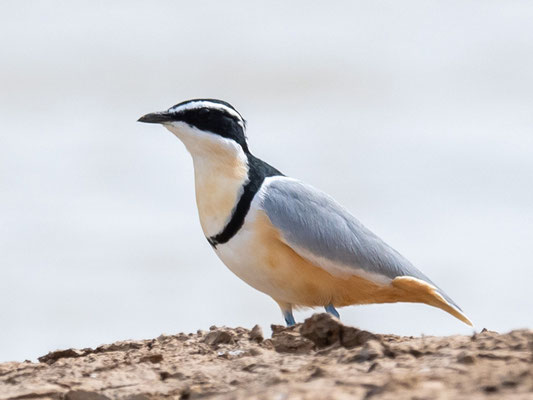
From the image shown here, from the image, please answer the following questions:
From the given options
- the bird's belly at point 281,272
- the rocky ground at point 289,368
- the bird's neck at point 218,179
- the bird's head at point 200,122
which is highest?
the bird's head at point 200,122

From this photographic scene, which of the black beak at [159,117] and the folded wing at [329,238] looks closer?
the folded wing at [329,238]

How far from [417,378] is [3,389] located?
2.51m

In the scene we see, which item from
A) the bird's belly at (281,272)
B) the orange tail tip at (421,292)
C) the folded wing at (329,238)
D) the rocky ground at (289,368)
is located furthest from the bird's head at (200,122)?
the rocky ground at (289,368)

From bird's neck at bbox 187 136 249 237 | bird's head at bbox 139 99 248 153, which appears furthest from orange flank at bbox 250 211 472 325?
bird's head at bbox 139 99 248 153

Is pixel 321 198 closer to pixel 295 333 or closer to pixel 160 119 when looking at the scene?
pixel 160 119

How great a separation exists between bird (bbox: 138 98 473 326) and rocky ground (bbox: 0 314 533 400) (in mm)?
962

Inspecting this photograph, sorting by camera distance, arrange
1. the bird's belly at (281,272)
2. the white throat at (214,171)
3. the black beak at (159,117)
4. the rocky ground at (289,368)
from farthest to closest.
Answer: the black beak at (159,117) < the white throat at (214,171) < the bird's belly at (281,272) < the rocky ground at (289,368)

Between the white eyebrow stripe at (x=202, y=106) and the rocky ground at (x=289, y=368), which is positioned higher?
the white eyebrow stripe at (x=202, y=106)

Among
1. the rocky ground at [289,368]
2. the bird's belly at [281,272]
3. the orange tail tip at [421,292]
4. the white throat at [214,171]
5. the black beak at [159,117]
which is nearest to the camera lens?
the rocky ground at [289,368]

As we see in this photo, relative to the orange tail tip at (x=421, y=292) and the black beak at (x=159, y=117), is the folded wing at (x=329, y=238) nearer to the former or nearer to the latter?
the orange tail tip at (x=421, y=292)

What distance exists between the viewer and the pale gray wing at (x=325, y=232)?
7.64 meters

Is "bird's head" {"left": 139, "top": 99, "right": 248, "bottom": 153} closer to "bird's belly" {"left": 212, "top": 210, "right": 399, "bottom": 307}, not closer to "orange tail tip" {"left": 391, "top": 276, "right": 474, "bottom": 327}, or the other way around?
"bird's belly" {"left": 212, "top": 210, "right": 399, "bottom": 307}

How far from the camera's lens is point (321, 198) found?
8.09 m

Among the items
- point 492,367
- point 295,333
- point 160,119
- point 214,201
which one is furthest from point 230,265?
point 492,367
